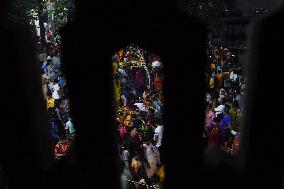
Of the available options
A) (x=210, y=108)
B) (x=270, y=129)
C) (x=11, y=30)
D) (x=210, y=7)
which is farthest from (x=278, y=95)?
(x=210, y=7)

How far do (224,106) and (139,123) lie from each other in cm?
210

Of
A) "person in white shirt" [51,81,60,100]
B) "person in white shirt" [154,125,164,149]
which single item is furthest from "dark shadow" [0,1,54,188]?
"person in white shirt" [51,81,60,100]

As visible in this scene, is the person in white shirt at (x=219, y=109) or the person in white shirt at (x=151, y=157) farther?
the person in white shirt at (x=219, y=109)

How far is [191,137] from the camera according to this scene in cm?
328

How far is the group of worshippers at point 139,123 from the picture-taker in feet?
21.6

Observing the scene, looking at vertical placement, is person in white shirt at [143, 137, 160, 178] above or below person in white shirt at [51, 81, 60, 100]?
below

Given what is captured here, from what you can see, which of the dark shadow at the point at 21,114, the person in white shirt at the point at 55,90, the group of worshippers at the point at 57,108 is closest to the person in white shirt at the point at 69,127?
the group of worshippers at the point at 57,108

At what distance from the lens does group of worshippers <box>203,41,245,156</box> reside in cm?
735

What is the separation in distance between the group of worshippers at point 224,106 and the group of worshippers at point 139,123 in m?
1.09

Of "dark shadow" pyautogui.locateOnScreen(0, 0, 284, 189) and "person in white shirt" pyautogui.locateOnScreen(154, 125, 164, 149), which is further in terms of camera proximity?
"person in white shirt" pyautogui.locateOnScreen(154, 125, 164, 149)

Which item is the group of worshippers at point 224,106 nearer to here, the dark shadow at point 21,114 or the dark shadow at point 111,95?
the dark shadow at point 111,95

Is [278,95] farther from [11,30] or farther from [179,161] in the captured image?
[11,30]

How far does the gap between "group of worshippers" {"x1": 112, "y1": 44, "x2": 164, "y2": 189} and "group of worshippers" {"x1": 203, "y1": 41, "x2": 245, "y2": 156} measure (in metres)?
1.09

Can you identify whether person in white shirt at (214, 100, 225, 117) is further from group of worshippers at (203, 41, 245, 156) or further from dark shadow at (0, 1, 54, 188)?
dark shadow at (0, 1, 54, 188)
